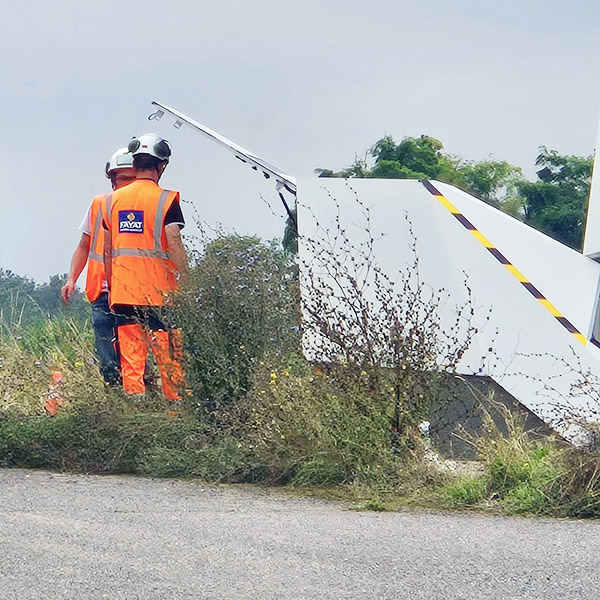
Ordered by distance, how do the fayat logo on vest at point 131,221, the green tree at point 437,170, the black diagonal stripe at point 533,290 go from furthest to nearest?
the green tree at point 437,170, the fayat logo on vest at point 131,221, the black diagonal stripe at point 533,290

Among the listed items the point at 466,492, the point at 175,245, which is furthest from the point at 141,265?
the point at 466,492

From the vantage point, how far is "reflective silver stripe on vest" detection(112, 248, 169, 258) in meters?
8.52

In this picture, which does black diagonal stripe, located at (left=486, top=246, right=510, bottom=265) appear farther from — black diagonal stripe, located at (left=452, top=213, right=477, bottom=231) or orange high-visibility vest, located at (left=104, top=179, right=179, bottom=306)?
orange high-visibility vest, located at (left=104, top=179, right=179, bottom=306)

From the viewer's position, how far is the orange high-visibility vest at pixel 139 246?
8484 mm

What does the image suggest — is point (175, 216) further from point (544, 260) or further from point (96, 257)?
point (544, 260)

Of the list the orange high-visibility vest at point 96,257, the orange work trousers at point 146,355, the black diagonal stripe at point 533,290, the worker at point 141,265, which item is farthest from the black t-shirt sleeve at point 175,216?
the black diagonal stripe at point 533,290

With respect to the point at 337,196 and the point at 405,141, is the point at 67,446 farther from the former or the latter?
the point at 405,141

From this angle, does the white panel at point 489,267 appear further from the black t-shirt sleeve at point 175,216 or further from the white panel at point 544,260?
the black t-shirt sleeve at point 175,216

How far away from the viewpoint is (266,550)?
5082 millimetres

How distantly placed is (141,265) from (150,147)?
893 millimetres

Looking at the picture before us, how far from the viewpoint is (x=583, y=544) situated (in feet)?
17.9

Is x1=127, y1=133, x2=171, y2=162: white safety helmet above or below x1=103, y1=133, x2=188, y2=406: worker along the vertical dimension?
above

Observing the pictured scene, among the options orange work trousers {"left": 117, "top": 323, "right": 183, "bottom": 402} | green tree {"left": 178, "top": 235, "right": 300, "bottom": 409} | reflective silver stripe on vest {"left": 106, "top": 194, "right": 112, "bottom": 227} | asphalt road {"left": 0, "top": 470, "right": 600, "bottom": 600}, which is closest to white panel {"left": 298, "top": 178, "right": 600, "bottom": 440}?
green tree {"left": 178, "top": 235, "right": 300, "bottom": 409}

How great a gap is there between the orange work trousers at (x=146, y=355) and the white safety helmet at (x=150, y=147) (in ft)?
4.04
